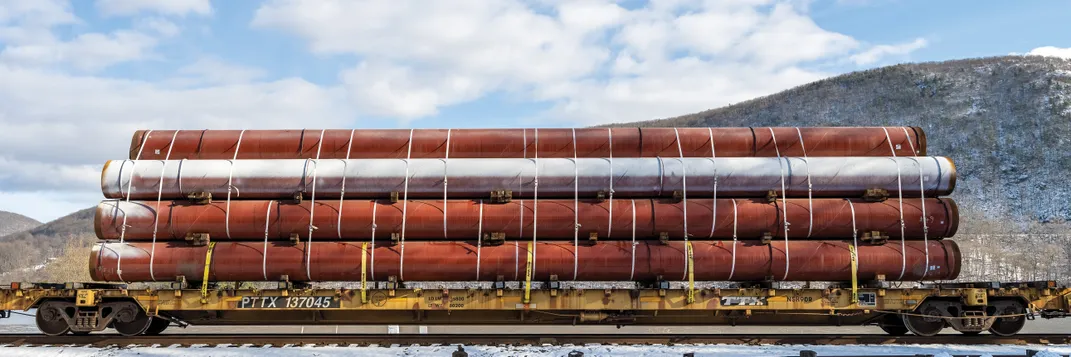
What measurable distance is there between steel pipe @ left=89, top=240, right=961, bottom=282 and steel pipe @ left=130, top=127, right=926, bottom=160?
188 centimetres

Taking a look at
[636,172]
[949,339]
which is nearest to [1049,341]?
[949,339]

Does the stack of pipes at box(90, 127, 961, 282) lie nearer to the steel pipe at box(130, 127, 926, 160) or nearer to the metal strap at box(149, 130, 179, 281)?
the metal strap at box(149, 130, 179, 281)

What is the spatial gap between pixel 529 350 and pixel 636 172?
4.01 meters

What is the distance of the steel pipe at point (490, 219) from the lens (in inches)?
486

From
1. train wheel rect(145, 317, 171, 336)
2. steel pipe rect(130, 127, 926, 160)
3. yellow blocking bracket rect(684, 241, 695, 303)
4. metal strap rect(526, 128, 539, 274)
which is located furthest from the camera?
steel pipe rect(130, 127, 926, 160)

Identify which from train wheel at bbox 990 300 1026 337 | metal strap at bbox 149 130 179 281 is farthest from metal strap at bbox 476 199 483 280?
train wheel at bbox 990 300 1026 337

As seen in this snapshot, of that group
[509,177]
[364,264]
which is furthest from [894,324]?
[364,264]

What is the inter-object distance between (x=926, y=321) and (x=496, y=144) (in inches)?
357

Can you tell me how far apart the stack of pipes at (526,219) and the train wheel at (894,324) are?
34.4 inches

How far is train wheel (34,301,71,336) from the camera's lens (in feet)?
39.8

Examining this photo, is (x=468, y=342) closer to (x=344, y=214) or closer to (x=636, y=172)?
(x=344, y=214)

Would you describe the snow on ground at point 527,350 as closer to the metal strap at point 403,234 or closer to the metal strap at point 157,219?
the metal strap at point 403,234

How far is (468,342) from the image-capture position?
11680 millimetres

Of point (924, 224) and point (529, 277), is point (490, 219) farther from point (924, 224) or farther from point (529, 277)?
point (924, 224)
